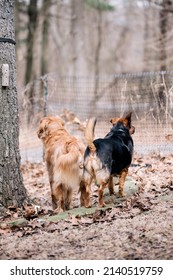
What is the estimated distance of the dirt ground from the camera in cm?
498

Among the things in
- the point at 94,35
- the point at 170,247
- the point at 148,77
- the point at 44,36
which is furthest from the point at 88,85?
the point at 94,35

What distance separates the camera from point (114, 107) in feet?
37.7

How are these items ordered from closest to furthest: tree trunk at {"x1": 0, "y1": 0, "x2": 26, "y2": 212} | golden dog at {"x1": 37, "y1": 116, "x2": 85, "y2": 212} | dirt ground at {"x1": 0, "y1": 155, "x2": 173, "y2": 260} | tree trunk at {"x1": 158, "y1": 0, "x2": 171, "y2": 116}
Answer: dirt ground at {"x1": 0, "y1": 155, "x2": 173, "y2": 260} → golden dog at {"x1": 37, "y1": 116, "x2": 85, "y2": 212} → tree trunk at {"x1": 0, "y1": 0, "x2": 26, "y2": 212} → tree trunk at {"x1": 158, "y1": 0, "x2": 171, "y2": 116}

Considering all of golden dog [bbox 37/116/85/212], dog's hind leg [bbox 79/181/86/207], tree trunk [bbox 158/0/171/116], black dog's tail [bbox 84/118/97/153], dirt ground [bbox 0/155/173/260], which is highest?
tree trunk [bbox 158/0/171/116]

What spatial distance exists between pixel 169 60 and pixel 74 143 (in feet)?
44.2

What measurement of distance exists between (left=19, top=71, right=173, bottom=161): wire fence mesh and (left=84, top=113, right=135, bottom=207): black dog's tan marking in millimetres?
2609

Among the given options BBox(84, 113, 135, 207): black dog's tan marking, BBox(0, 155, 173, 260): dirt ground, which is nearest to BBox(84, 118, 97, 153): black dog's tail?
BBox(84, 113, 135, 207): black dog's tan marking

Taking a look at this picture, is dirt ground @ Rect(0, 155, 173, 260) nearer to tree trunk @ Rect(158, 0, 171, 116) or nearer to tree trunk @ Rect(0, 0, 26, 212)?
tree trunk @ Rect(0, 0, 26, 212)

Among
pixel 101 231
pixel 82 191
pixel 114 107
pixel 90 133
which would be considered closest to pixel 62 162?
pixel 82 191

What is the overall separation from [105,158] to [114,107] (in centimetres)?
490

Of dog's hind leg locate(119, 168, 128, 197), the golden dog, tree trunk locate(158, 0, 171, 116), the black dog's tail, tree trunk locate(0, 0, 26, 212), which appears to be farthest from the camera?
tree trunk locate(158, 0, 171, 116)

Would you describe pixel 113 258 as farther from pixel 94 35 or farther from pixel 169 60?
pixel 94 35

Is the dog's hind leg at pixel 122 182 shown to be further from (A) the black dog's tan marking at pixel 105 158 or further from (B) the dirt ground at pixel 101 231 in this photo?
(B) the dirt ground at pixel 101 231

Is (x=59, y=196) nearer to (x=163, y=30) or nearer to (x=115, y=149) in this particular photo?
(x=115, y=149)
